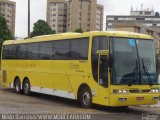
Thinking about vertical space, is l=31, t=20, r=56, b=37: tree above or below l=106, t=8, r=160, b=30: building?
below

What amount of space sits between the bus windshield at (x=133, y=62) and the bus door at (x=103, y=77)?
30 centimetres

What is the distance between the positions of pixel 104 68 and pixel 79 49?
2193 millimetres

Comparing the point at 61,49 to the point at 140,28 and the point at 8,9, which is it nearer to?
the point at 140,28

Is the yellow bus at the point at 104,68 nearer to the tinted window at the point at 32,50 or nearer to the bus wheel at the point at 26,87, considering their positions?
the tinted window at the point at 32,50

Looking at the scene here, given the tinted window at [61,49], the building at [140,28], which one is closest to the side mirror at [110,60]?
the tinted window at [61,49]

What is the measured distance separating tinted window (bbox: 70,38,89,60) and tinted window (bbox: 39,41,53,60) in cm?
233

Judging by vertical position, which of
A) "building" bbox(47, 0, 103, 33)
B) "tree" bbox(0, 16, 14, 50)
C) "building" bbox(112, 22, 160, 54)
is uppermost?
"building" bbox(47, 0, 103, 33)

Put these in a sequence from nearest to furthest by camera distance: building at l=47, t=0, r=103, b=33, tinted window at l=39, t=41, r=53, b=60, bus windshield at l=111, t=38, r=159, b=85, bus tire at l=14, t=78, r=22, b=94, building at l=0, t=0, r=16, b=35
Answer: bus windshield at l=111, t=38, r=159, b=85, tinted window at l=39, t=41, r=53, b=60, bus tire at l=14, t=78, r=22, b=94, building at l=47, t=0, r=103, b=33, building at l=0, t=0, r=16, b=35

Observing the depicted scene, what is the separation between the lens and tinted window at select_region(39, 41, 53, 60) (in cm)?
2258

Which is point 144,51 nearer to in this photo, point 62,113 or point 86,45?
point 86,45

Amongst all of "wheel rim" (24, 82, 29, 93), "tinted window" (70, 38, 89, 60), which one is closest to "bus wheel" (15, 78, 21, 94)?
"wheel rim" (24, 82, 29, 93)

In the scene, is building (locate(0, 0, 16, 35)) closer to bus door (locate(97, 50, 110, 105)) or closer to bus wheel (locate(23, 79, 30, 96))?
bus wheel (locate(23, 79, 30, 96))

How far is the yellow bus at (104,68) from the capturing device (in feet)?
57.9

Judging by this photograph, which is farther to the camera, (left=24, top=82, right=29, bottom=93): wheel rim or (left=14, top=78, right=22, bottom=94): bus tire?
(left=14, top=78, right=22, bottom=94): bus tire
